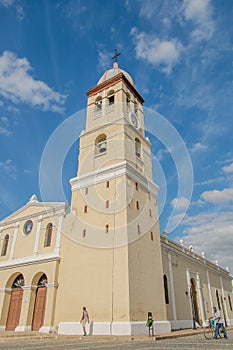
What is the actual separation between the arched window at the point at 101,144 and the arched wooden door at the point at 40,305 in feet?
32.5

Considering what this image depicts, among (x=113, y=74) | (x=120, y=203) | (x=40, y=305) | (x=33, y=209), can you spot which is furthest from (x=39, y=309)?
(x=113, y=74)

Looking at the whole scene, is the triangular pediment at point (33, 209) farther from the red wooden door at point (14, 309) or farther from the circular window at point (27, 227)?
the red wooden door at point (14, 309)

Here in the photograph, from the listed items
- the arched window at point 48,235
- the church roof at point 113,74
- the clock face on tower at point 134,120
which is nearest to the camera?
the arched window at point 48,235

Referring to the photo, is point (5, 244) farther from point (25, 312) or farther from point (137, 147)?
point (137, 147)

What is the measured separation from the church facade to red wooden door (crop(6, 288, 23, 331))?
0.21 ft

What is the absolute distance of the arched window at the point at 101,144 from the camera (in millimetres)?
21312

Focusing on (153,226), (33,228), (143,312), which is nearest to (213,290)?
(153,226)

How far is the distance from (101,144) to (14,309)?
1340cm

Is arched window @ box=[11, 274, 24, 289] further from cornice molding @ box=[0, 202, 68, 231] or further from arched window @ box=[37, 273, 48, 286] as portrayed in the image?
cornice molding @ box=[0, 202, 68, 231]

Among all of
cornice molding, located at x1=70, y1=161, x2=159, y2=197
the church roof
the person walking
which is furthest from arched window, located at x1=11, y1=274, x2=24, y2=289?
the church roof

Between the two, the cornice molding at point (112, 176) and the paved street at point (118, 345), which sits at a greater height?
the cornice molding at point (112, 176)

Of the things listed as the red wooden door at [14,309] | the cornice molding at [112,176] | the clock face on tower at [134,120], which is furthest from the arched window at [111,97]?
the red wooden door at [14,309]

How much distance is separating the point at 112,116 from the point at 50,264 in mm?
11886

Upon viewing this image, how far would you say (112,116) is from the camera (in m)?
21.8
